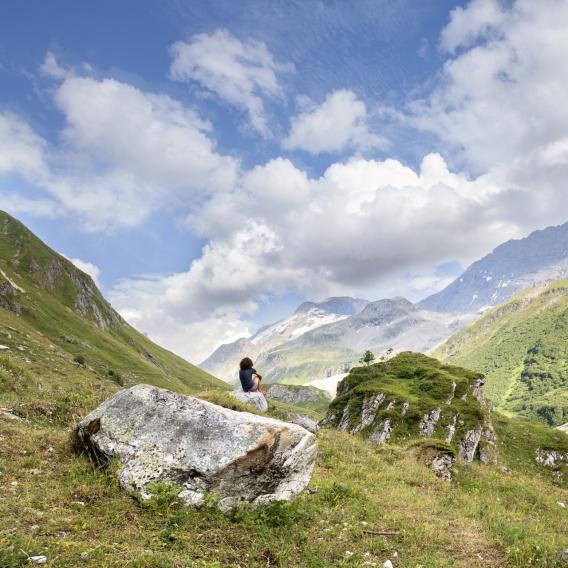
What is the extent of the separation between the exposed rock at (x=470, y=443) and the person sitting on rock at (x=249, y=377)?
6348 cm

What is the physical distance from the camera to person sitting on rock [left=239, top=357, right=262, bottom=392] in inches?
930

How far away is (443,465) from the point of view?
25672mm

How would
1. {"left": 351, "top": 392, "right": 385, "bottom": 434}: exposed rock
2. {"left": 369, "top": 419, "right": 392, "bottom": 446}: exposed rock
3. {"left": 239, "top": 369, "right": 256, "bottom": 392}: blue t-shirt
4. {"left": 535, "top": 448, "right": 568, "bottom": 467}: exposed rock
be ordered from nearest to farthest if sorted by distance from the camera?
{"left": 239, "top": 369, "right": 256, "bottom": 392}: blue t-shirt → {"left": 369, "top": 419, "right": 392, "bottom": 446}: exposed rock → {"left": 351, "top": 392, "right": 385, "bottom": 434}: exposed rock → {"left": 535, "top": 448, "right": 568, "bottom": 467}: exposed rock

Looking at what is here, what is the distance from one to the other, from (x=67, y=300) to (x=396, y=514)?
18093 centimetres

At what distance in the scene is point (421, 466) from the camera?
78.6ft

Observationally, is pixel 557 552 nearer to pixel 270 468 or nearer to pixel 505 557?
pixel 505 557

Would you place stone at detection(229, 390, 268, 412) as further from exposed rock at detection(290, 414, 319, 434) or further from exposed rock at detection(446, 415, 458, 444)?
exposed rock at detection(446, 415, 458, 444)

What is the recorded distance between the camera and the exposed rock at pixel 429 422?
7271 centimetres

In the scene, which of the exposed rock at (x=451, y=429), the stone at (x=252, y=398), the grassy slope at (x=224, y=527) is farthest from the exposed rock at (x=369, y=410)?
the grassy slope at (x=224, y=527)

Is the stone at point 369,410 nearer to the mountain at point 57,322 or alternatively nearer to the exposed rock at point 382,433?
the exposed rock at point 382,433

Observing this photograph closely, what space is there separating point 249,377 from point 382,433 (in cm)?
5785

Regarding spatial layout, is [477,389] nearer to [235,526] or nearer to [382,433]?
[382,433]

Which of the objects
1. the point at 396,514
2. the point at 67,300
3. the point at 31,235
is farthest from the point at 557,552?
the point at 31,235

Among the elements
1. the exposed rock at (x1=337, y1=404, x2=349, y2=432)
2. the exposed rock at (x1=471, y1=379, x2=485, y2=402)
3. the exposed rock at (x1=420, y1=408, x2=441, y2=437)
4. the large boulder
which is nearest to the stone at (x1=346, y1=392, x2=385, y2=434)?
the exposed rock at (x1=337, y1=404, x2=349, y2=432)
